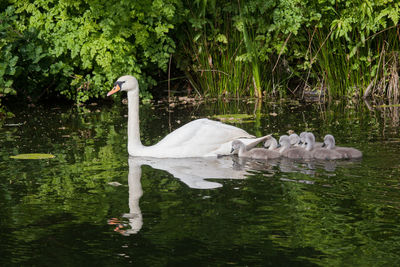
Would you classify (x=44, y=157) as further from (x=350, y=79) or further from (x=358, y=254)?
(x=350, y=79)

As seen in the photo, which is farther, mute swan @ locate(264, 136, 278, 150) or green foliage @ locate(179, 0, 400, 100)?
green foliage @ locate(179, 0, 400, 100)

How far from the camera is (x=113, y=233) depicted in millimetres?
5656

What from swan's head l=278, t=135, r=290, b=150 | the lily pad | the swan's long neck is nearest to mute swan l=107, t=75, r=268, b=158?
the swan's long neck

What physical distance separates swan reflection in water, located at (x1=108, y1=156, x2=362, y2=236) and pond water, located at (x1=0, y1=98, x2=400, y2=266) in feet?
0.04

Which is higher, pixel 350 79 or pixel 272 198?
pixel 350 79

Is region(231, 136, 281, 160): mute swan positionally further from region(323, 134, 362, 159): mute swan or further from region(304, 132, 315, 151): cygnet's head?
region(323, 134, 362, 159): mute swan

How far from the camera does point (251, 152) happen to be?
845cm

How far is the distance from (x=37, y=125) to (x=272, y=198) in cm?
631

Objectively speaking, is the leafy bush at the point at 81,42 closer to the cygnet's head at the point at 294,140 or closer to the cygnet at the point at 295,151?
the cygnet's head at the point at 294,140

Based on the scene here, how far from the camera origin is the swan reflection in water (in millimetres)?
7207

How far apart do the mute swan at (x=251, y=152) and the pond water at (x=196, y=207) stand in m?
0.17

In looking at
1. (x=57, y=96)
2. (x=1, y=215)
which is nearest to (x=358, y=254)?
(x=1, y=215)

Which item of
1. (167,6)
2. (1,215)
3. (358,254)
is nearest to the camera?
(358,254)

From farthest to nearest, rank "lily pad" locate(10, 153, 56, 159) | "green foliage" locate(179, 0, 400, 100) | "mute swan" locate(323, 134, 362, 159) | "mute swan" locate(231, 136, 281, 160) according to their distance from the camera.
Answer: "green foliage" locate(179, 0, 400, 100), "lily pad" locate(10, 153, 56, 159), "mute swan" locate(231, 136, 281, 160), "mute swan" locate(323, 134, 362, 159)
